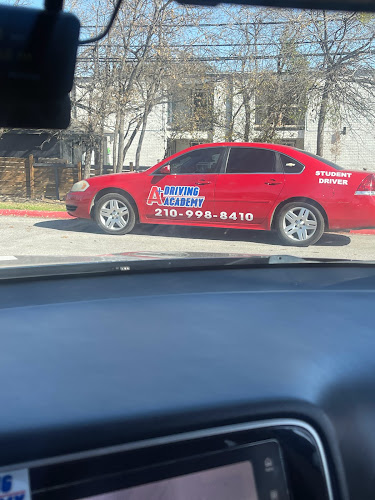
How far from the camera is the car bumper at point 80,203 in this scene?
28.6 feet

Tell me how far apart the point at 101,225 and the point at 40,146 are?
38.6ft

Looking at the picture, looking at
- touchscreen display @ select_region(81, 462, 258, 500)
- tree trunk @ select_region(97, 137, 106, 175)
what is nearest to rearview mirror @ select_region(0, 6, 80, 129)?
touchscreen display @ select_region(81, 462, 258, 500)

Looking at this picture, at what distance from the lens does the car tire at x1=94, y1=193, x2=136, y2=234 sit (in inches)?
317

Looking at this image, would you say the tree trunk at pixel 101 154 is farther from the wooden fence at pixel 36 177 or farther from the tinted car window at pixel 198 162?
the tinted car window at pixel 198 162

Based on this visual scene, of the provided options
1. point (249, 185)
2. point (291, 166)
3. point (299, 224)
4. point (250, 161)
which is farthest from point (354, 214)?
point (250, 161)

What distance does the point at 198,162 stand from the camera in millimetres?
8617

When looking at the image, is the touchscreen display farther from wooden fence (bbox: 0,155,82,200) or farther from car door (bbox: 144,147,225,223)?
wooden fence (bbox: 0,155,82,200)

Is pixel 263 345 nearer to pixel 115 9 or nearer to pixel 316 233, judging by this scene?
pixel 115 9

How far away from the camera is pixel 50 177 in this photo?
16.0 m

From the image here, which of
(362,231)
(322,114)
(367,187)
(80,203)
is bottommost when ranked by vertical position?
(362,231)

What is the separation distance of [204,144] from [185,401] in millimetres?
7992

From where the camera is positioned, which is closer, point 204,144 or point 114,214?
point 114,214

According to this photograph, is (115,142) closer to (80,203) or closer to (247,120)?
(247,120)

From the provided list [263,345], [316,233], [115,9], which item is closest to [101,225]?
[316,233]
